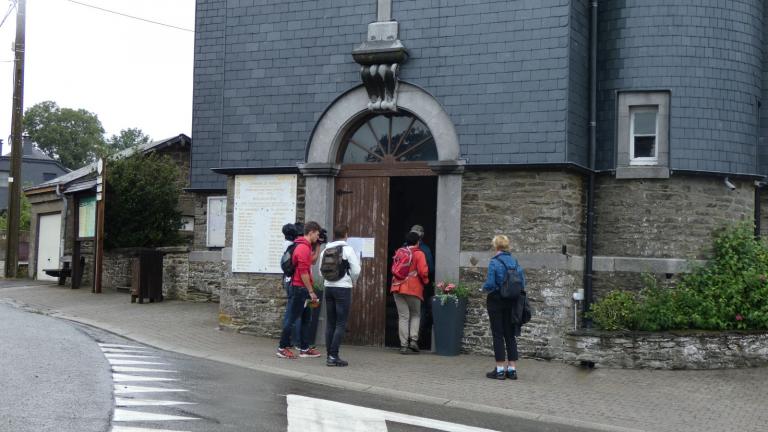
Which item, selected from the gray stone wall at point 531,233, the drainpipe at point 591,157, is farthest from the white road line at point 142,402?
the drainpipe at point 591,157

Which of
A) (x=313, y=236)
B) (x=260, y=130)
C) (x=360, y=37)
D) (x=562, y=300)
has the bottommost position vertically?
(x=562, y=300)

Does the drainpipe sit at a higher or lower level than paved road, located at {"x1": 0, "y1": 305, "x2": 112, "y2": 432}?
higher

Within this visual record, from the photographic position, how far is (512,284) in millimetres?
10219

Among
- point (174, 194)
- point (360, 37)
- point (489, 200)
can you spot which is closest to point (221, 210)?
point (174, 194)

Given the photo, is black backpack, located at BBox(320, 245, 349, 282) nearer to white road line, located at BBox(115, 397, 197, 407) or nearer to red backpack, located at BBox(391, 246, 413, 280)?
red backpack, located at BBox(391, 246, 413, 280)

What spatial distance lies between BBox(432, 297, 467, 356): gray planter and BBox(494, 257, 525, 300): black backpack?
1.80 metres

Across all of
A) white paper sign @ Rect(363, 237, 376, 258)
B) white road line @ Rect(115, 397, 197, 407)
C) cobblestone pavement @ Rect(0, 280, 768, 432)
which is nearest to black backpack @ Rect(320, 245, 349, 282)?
cobblestone pavement @ Rect(0, 280, 768, 432)

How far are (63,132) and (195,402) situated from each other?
236ft

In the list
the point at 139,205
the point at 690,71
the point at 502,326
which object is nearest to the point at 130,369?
the point at 502,326

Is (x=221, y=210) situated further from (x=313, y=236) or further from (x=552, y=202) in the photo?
(x=552, y=202)

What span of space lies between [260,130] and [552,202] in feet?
16.0

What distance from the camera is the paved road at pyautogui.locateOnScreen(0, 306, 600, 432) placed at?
23.0ft

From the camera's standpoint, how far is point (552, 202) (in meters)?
12.0

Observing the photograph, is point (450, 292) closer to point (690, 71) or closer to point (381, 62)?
point (381, 62)
